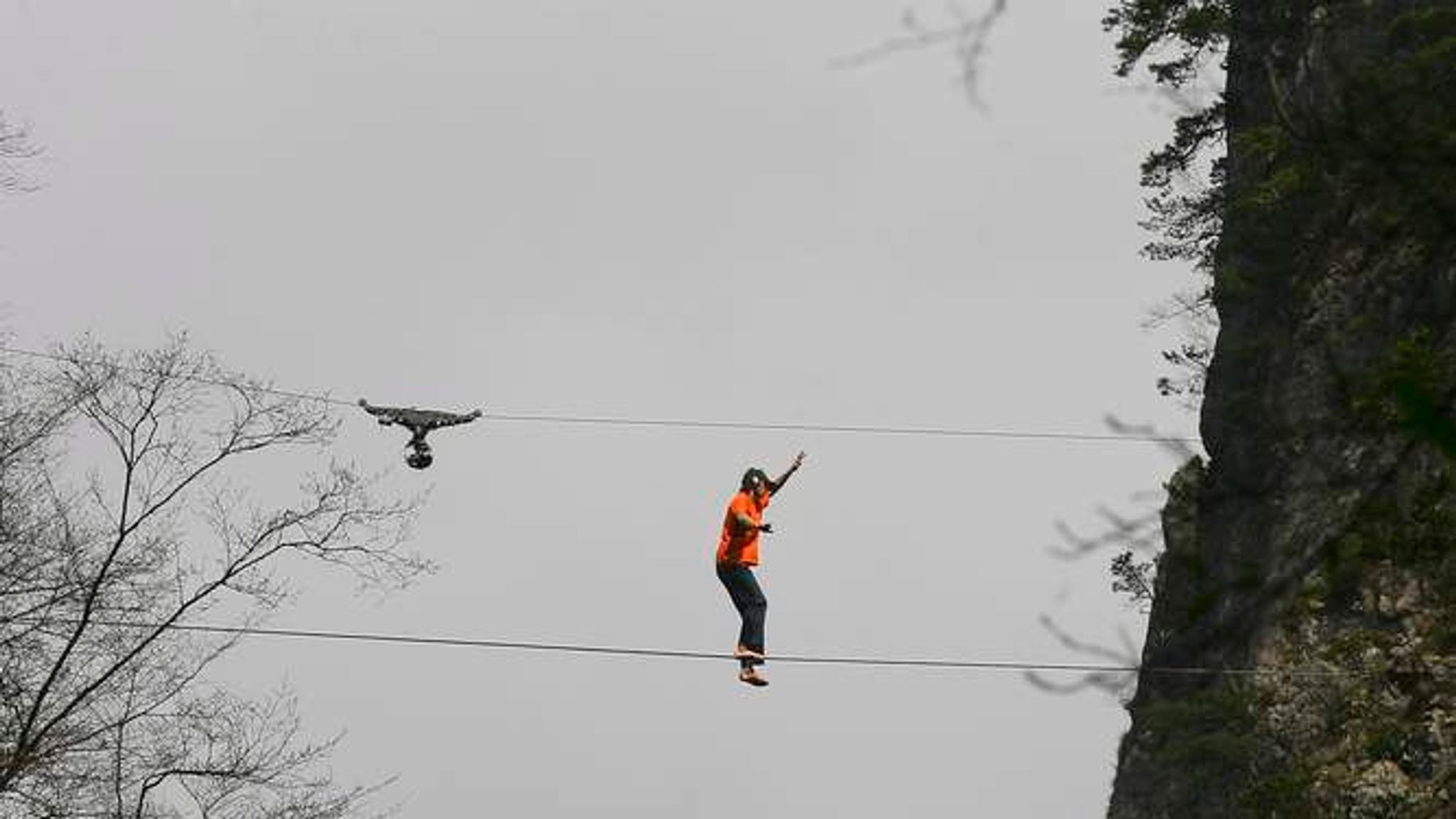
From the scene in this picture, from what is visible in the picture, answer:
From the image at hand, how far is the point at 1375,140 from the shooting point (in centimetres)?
339

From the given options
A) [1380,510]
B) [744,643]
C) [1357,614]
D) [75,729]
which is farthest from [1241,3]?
[1380,510]

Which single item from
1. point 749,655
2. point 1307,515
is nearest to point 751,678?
point 749,655

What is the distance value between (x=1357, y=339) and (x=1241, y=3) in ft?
12.5

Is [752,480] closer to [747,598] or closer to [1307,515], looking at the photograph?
[747,598]

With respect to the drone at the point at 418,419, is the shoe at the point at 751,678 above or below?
below

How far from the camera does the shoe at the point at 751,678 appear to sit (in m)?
13.3

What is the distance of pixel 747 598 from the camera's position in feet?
43.8

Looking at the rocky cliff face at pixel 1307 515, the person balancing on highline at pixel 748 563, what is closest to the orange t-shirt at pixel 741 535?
the person balancing on highline at pixel 748 563

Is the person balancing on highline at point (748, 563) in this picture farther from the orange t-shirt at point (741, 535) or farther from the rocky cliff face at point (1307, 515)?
the rocky cliff face at point (1307, 515)

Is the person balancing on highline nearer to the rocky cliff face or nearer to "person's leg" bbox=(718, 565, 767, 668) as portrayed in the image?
"person's leg" bbox=(718, 565, 767, 668)

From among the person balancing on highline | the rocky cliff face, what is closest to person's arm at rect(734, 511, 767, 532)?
the person balancing on highline

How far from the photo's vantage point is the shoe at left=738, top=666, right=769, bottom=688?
13281mm

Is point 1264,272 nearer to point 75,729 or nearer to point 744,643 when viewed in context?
point 744,643

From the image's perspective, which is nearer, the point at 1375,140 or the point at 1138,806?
the point at 1375,140
